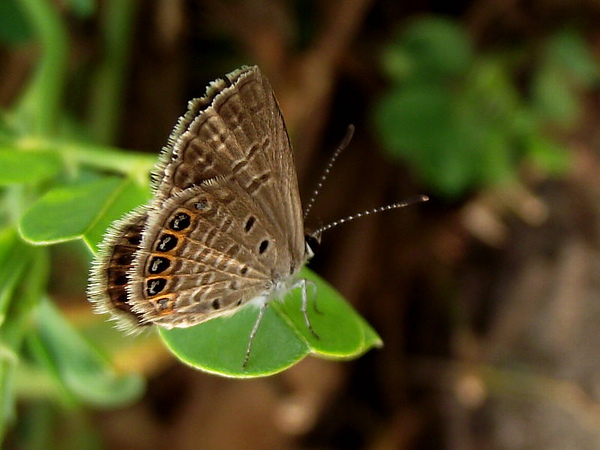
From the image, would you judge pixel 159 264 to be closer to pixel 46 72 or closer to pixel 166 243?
pixel 166 243

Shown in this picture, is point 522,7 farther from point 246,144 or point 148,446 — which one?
point 148,446

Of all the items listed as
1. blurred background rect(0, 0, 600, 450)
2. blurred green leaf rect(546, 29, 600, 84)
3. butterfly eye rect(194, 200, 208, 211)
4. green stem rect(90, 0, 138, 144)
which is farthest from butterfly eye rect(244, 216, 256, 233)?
blurred green leaf rect(546, 29, 600, 84)

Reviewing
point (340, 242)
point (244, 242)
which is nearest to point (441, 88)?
point (340, 242)

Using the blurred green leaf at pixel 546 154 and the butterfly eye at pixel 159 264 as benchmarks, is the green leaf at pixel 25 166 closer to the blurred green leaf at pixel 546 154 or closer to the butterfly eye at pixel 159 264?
the butterfly eye at pixel 159 264

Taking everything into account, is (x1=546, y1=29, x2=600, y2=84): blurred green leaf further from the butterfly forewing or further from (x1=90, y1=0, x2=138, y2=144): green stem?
the butterfly forewing

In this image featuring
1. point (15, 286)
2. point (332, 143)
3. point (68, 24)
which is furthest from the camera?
point (332, 143)

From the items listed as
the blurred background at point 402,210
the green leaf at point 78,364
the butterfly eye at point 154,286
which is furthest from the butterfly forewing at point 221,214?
the blurred background at point 402,210
